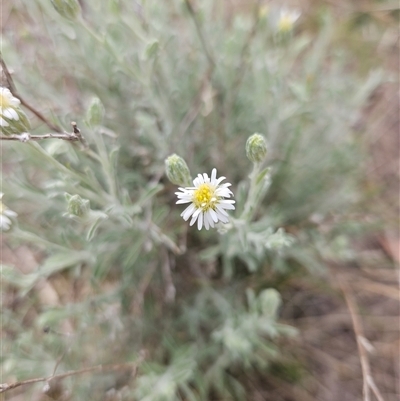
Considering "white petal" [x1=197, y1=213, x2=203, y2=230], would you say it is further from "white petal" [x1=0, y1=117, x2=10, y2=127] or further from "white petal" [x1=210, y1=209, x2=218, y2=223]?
"white petal" [x1=0, y1=117, x2=10, y2=127]

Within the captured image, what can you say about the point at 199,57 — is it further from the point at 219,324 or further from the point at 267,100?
the point at 219,324

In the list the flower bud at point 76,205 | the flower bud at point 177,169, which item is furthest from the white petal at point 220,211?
the flower bud at point 76,205

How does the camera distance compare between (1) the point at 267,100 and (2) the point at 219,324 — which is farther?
(2) the point at 219,324

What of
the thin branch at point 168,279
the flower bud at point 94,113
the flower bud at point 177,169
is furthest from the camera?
the thin branch at point 168,279

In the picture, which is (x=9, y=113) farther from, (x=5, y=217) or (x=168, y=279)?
(x=168, y=279)

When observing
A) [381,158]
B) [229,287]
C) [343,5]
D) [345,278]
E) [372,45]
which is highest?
[343,5]

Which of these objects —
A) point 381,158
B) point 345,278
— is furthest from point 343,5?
point 345,278

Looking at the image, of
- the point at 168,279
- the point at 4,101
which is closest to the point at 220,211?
the point at 4,101

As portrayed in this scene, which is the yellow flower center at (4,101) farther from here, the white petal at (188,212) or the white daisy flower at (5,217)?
the white petal at (188,212)
